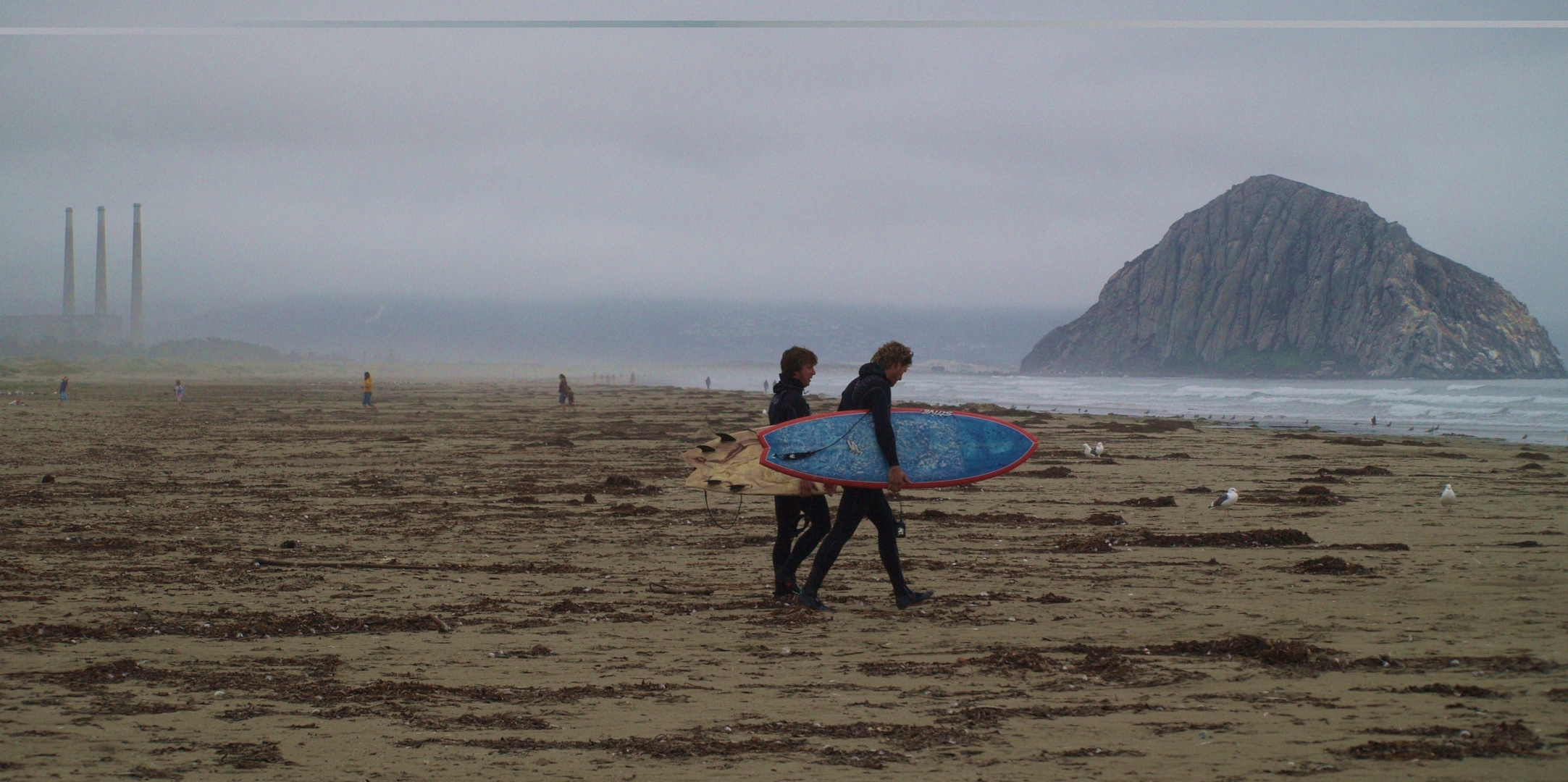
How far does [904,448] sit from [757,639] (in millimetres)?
2084

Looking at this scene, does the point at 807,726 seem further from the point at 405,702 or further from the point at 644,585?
the point at 644,585

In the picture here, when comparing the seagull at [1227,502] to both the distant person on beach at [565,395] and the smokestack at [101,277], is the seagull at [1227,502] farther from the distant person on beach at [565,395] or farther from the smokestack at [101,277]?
the smokestack at [101,277]

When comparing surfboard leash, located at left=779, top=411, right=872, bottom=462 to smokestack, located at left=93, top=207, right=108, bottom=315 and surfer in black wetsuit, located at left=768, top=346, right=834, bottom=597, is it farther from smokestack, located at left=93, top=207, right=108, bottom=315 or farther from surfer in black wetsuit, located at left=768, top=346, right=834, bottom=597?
smokestack, located at left=93, top=207, right=108, bottom=315

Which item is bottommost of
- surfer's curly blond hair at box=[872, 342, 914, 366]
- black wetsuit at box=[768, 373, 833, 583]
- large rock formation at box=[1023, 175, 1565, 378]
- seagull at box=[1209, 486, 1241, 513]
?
seagull at box=[1209, 486, 1241, 513]

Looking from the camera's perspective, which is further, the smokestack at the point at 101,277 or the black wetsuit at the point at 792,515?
the smokestack at the point at 101,277

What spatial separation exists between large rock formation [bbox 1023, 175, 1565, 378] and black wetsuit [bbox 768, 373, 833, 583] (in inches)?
5793

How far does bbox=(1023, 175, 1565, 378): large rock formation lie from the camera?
468ft

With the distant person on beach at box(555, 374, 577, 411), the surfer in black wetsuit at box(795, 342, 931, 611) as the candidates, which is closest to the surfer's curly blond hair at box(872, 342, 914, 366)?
the surfer in black wetsuit at box(795, 342, 931, 611)

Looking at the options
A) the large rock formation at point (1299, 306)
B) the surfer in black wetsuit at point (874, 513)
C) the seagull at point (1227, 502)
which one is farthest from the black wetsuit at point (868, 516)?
the large rock formation at point (1299, 306)

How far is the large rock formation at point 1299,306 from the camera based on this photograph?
142m

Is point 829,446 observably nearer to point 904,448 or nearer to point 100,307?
point 904,448

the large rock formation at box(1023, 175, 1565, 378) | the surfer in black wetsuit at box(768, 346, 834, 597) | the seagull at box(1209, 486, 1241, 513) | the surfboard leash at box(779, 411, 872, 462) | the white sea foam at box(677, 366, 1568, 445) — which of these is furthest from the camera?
the large rock formation at box(1023, 175, 1565, 378)

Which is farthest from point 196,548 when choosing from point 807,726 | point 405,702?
point 807,726

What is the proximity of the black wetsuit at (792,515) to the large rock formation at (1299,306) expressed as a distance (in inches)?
5793
